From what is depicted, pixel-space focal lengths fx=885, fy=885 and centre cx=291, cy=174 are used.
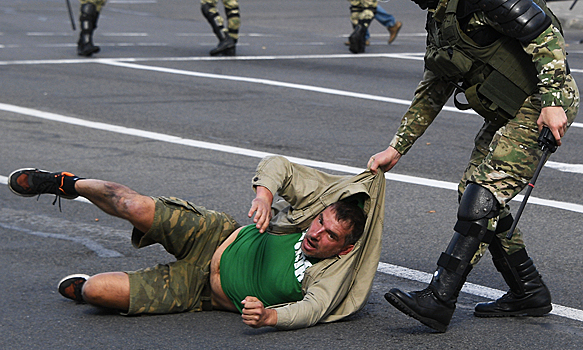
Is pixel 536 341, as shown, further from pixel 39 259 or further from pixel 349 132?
pixel 349 132

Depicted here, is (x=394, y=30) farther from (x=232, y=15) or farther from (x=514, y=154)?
(x=514, y=154)

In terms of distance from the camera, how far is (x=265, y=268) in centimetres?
436

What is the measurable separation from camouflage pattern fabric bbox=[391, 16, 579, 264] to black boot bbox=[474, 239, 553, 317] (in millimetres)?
56

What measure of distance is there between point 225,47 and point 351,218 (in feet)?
31.6

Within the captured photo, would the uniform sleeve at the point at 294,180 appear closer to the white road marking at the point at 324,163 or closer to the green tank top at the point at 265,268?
the green tank top at the point at 265,268

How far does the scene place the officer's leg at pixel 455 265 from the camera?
4.06 metres

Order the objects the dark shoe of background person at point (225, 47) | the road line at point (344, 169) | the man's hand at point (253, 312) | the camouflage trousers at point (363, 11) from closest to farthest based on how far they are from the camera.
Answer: the man's hand at point (253, 312)
the road line at point (344, 169)
the dark shoe of background person at point (225, 47)
the camouflage trousers at point (363, 11)

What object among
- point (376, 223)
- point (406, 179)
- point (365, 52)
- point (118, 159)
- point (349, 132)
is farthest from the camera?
point (365, 52)

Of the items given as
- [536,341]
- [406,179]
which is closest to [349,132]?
[406,179]

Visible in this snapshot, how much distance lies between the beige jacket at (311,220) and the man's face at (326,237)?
0.07m

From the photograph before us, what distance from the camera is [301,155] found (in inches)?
308

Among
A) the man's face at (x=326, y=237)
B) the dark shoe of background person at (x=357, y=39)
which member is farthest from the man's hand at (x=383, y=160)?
the dark shoe of background person at (x=357, y=39)

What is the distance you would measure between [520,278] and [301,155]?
11.9 ft

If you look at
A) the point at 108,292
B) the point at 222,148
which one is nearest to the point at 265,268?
the point at 108,292
